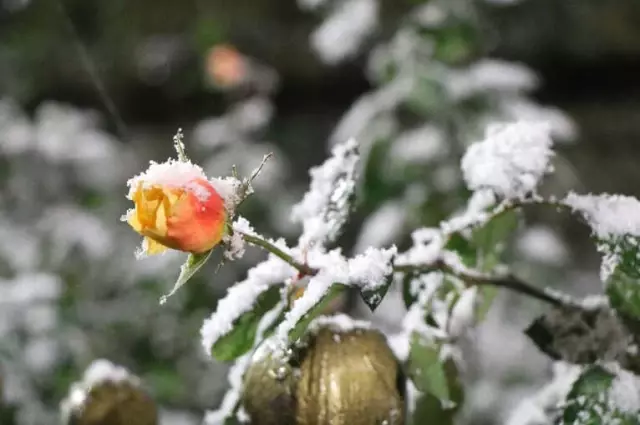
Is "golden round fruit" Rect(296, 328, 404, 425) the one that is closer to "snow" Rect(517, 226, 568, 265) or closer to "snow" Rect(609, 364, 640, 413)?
"snow" Rect(609, 364, 640, 413)

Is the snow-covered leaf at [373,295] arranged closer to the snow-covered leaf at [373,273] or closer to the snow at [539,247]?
the snow-covered leaf at [373,273]

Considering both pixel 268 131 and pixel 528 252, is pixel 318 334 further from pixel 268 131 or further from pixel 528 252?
pixel 268 131

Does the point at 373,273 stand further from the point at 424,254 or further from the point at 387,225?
the point at 387,225

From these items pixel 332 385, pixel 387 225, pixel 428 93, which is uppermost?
pixel 428 93

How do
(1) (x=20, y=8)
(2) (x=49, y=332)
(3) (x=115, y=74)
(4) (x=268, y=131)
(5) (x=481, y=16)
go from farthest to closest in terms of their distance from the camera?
(3) (x=115, y=74)
(4) (x=268, y=131)
(1) (x=20, y=8)
(5) (x=481, y=16)
(2) (x=49, y=332)

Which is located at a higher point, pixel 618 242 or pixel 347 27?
pixel 347 27

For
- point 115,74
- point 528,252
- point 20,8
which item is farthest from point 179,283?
point 115,74

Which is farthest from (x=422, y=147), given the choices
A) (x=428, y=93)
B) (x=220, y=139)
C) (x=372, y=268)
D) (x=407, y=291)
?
(x=372, y=268)

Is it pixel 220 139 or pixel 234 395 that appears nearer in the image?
pixel 234 395
